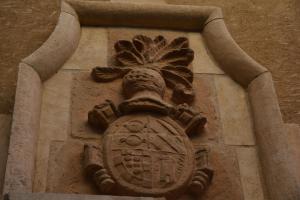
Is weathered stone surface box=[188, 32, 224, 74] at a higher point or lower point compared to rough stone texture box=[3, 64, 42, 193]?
higher

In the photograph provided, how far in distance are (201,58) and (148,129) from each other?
1.91 feet

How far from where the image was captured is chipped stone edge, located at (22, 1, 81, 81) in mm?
2725

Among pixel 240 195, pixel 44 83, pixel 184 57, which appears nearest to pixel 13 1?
pixel 44 83

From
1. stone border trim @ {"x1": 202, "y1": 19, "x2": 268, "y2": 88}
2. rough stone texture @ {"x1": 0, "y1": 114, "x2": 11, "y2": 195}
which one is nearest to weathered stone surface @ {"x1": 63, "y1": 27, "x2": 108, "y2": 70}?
rough stone texture @ {"x1": 0, "y1": 114, "x2": 11, "y2": 195}

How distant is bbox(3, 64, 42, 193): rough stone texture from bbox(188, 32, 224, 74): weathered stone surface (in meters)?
0.67

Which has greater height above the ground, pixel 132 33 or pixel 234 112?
pixel 132 33

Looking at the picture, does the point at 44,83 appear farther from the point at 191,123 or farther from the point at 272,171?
the point at 272,171

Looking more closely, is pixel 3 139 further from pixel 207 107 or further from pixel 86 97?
pixel 207 107

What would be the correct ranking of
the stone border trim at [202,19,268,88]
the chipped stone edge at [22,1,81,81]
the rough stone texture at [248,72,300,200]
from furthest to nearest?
the stone border trim at [202,19,268,88] → the chipped stone edge at [22,1,81,81] → the rough stone texture at [248,72,300,200]

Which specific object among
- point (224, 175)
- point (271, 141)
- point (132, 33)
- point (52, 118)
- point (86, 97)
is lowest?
point (224, 175)

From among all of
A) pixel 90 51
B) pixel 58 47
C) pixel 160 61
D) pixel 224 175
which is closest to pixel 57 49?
pixel 58 47

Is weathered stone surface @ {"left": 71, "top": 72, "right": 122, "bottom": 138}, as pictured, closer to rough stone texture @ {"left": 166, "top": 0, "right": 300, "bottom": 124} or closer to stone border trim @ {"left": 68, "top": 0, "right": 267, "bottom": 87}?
stone border trim @ {"left": 68, "top": 0, "right": 267, "bottom": 87}

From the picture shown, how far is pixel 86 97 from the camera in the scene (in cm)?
270

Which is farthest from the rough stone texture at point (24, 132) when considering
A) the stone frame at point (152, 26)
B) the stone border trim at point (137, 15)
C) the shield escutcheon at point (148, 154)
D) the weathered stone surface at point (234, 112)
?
the weathered stone surface at point (234, 112)
